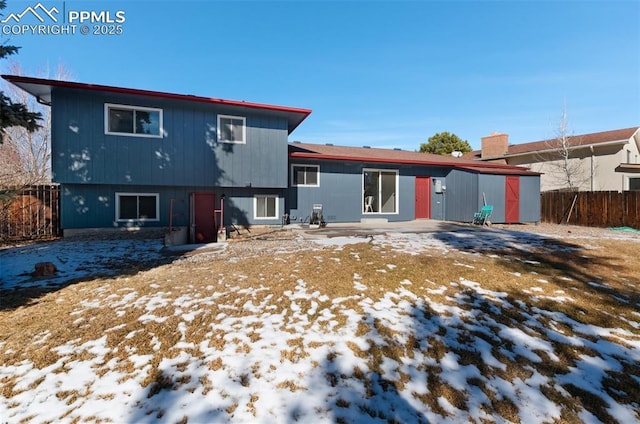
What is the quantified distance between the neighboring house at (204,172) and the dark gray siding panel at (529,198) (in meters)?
0.05

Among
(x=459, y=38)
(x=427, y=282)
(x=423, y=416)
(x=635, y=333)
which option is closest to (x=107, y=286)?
(x=423, y=416)

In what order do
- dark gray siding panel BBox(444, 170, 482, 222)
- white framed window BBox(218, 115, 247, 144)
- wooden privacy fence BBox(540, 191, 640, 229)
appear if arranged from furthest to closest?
dark gray siding panel BBox(444, 170, 482, 222) → wooden privacy fence BBox(540, 191, 640, 229) → white framed window BBox(218, 115, 247, 144)

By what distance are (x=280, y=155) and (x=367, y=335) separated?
9157 millimetres

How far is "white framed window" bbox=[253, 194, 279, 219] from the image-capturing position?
37.4 feet

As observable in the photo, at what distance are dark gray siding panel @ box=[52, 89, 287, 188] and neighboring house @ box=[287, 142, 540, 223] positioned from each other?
156 cm

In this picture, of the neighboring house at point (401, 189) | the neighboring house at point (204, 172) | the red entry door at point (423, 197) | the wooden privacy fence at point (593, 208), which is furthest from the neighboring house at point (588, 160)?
the neighboring house at point (204, 172)

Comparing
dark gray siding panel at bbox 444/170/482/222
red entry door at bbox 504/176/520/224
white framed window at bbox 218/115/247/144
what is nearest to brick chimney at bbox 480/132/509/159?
red entry door at bbox 504/176/520/224

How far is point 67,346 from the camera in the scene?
2902 millimetres

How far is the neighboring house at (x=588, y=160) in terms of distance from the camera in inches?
672

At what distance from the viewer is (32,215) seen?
9.23m

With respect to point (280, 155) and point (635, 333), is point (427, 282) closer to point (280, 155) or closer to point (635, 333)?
point (635, 333)

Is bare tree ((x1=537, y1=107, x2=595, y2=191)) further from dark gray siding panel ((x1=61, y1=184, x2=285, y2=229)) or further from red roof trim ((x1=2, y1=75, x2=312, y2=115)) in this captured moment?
dark gray siding panel ((x1=61, y1=184, x2=285, y2=229))

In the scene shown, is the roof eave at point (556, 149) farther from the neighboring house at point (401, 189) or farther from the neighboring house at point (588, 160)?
the neighboring house at point (401, 189)

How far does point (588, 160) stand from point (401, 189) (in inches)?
580
